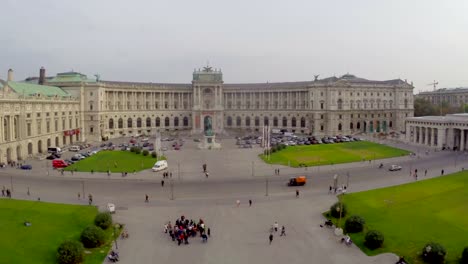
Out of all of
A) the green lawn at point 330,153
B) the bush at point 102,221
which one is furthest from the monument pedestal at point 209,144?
the bush at point 102,221

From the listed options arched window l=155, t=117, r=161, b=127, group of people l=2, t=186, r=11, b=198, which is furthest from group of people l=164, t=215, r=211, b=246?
arched window l=155, t=117, r=161, b=127

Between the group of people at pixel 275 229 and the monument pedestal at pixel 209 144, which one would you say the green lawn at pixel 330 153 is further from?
the group of people at pixel 275 229

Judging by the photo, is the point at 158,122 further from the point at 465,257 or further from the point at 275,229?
the point at 465,257

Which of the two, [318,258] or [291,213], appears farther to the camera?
[291,213]

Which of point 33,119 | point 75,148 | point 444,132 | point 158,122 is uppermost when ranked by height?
point 33,119

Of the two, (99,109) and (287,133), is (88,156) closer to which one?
(99,109)

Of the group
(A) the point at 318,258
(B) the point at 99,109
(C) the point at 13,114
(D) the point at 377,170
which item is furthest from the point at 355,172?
(B) the point at 99,109

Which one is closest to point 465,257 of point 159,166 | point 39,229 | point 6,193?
point 39,229
